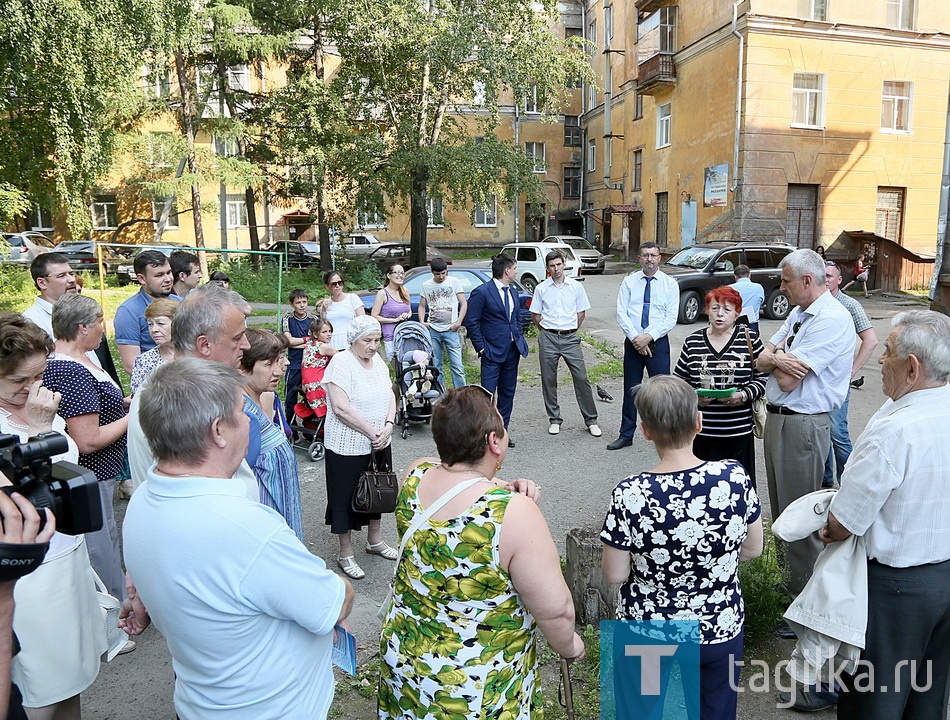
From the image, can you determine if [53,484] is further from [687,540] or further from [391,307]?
[391,307]

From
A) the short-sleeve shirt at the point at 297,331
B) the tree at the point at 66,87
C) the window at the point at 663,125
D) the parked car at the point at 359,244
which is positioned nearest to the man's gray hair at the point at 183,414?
the short-sleeve shirt at the point at 297,331

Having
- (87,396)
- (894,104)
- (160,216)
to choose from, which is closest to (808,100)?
(894,104)

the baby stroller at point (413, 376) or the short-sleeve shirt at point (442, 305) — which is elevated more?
the short-sleeve shirt at point (442, 305)

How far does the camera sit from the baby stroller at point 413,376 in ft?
25.0

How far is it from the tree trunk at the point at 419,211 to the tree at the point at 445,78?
0.03m

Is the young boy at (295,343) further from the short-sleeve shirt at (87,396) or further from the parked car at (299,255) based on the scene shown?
the parked car at (299,255)

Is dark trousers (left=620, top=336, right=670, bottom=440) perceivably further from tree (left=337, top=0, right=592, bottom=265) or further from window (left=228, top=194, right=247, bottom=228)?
window (left=228, top=194, right=247, bottom=228)

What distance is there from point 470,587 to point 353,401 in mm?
2412

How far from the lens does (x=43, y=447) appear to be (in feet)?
4.99

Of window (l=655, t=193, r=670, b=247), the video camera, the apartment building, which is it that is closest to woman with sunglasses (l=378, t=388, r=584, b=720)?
the video camera

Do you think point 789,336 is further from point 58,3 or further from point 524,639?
point 58,3

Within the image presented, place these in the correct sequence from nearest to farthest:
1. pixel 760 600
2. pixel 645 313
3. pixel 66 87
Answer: pixel 760 600 → pixel 645 313 → pixel 66 87

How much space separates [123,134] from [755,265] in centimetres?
1789

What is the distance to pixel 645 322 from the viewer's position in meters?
6.75
